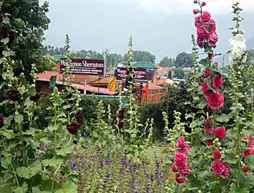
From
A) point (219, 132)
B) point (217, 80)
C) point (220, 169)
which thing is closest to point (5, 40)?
point (217, 80)

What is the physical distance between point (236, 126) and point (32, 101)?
152 cm

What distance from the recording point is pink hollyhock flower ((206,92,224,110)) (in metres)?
2.72

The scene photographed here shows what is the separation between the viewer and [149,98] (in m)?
17.3

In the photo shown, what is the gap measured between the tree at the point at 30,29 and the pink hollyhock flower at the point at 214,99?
29.6 ft

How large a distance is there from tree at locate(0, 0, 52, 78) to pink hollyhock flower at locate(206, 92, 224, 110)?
29.6 ft

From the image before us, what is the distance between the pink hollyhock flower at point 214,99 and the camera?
272 cm

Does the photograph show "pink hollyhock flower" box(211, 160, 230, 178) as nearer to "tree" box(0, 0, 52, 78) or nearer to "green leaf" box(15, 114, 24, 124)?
"green leaf" box(15, 114, 24, 124)

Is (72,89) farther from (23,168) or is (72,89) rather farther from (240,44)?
(240,44)

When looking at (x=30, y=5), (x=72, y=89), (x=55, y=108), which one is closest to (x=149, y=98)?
(x=30, y=5)

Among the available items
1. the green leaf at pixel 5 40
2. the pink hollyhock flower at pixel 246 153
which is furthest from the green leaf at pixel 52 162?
the pink hollyhock flower at pixel 246 153

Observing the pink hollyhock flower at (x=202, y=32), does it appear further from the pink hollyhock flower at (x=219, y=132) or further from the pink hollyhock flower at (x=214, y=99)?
the pink hollyhock flower at (x=219, y=132)

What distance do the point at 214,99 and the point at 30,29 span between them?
11.3 m

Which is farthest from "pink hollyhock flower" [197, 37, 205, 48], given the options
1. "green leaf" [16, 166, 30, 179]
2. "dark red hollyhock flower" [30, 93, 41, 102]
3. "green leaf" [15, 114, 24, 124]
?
"green leaf" [16, 166, 30, 179]

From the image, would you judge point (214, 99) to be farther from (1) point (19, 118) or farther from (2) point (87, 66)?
(2) point (87, 66)
